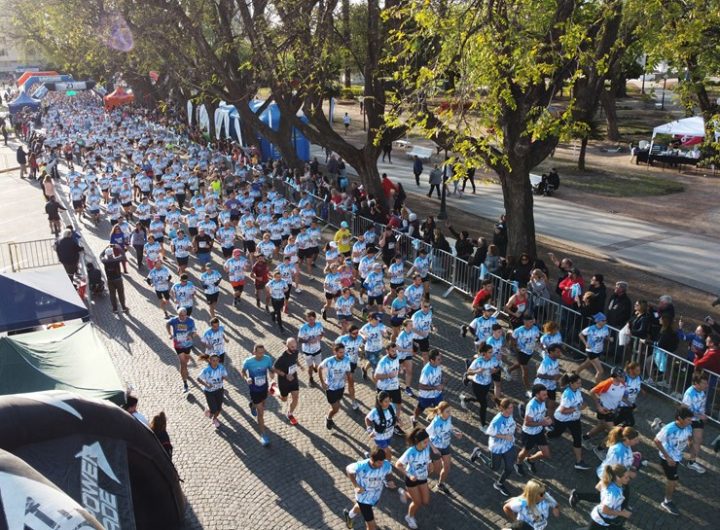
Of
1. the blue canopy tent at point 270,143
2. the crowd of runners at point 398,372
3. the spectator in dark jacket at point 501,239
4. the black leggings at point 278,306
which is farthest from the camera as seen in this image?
the blue canopy tent at point 270,143

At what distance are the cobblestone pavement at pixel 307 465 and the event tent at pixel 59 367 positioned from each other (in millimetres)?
1602

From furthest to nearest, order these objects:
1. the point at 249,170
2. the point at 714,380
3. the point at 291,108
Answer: the point at 249,170
the point at 291,108
the point at 714,380

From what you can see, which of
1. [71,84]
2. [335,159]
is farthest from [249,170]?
[71,84]

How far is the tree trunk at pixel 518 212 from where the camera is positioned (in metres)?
15.1

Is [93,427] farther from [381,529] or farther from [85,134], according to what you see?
[85,134]

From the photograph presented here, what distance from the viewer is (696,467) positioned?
29.2 ft

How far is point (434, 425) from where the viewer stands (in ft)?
26.9

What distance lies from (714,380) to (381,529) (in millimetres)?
5611

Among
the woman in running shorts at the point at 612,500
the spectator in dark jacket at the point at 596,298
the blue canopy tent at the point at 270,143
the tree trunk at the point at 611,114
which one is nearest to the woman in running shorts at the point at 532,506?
the woman in running shorts at the point at 612,500

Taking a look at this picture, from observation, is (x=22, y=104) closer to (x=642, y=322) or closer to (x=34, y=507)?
(x=642, y=322)

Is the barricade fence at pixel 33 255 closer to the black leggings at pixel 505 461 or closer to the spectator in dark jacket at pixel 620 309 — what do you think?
the black leggings at pixel 505 461

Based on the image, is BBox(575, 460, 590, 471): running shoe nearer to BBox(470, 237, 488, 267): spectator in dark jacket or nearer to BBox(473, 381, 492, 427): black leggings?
BBox(473, 381, 492, 427): black leggings

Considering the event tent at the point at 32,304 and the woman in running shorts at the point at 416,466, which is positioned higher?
the event tent at the point at 32,304

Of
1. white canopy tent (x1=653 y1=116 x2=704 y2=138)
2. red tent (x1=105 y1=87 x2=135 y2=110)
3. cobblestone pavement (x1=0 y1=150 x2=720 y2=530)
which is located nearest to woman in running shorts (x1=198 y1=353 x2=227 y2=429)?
cobblestone pavement (x1=0 y1=150 x2=720 y2=530)
